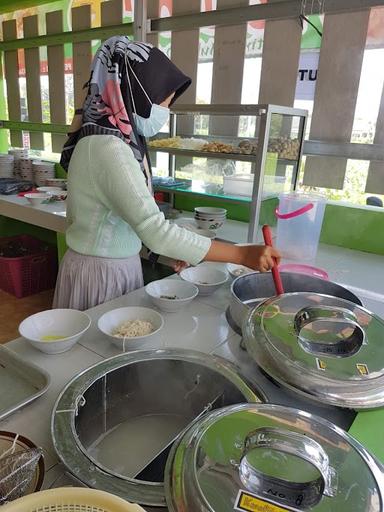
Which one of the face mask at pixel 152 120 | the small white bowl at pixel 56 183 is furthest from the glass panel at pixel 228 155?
the small white bowl at pixel 56 183

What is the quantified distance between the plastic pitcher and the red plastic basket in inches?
91.6

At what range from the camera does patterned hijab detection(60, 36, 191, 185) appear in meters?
1.18

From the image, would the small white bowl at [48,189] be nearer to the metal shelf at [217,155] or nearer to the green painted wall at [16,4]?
the metal shelf at [217,155]

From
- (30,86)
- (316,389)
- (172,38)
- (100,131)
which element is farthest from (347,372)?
(30,86)

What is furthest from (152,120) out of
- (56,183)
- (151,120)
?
(56,183)

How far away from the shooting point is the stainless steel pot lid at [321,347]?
2.34 feet

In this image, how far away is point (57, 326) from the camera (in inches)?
42.4

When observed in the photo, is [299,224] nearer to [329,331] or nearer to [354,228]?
[354,228]

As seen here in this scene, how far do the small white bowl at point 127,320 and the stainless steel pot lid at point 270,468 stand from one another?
0.41m

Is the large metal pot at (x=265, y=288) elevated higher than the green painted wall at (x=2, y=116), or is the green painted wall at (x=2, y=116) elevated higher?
the green painted wall at (x=2, y=116)

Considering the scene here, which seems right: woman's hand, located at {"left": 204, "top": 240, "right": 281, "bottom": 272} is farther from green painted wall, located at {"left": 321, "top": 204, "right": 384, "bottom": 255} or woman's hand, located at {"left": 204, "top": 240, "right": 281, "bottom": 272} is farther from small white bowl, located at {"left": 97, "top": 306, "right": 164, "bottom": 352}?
green painted wall, located at {"left": 321, "top": 204, "right": 384, "bottom": 255}

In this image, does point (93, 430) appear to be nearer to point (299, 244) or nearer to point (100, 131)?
point (100, 131)

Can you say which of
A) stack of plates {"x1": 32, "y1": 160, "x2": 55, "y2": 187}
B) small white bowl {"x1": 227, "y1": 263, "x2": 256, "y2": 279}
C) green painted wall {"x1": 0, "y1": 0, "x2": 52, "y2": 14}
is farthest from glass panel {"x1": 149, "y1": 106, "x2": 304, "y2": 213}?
green painted wall {"x1": 0, "y1": 0, "x2": 52, "y2": 14}

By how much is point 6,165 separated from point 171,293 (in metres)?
2.78
